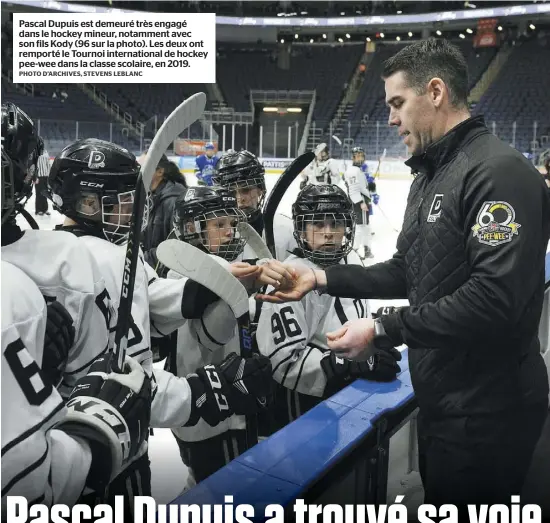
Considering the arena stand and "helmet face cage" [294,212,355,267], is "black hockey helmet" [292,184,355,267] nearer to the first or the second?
"helmet face cage" [294,212,355,267]

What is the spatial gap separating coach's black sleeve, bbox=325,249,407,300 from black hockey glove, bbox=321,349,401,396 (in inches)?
5.6

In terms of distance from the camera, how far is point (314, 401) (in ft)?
5.15

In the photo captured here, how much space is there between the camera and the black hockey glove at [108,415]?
73 centimetres


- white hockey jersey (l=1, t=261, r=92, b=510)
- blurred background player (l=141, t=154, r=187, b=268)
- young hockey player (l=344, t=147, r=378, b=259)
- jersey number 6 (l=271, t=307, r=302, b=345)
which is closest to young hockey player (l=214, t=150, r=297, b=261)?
blurred background player (l=141, t=154, r=187, b=268)

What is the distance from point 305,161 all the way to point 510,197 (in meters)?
0.98

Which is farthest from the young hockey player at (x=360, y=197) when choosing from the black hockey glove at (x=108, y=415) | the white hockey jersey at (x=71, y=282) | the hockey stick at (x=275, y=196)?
the black hockey glove at (x=108, y=415)

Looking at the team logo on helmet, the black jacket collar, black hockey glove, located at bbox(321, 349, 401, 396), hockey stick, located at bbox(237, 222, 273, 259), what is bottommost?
black hockey glove, located at bbox(321, 349, 401, 396)

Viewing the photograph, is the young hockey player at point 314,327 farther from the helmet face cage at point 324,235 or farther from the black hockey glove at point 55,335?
the black hockey glove at point 55,335

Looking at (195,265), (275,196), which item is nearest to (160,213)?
(275,196)

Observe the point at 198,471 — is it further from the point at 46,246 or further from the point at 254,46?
the point at 254,46

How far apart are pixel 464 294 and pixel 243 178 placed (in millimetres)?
1309

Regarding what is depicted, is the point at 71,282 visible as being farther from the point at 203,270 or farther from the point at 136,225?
the point at 203,270

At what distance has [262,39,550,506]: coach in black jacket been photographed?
94 cm

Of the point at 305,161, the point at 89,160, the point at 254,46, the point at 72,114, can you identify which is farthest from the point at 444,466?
the point at 254,46
